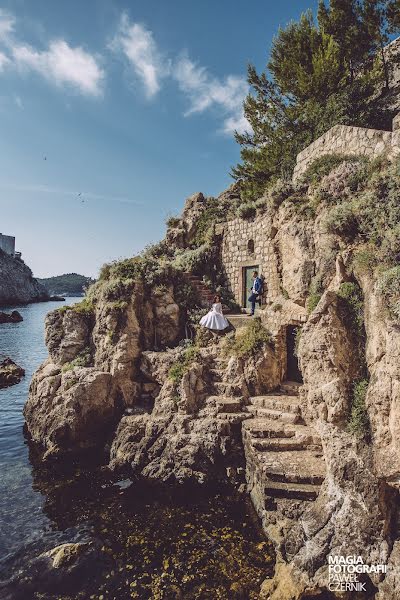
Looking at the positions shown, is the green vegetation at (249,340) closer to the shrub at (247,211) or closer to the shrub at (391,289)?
the shrub at (391,289)

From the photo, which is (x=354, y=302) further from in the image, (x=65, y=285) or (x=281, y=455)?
(x=65, y=285)

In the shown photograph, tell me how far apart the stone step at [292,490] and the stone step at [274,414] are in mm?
2288

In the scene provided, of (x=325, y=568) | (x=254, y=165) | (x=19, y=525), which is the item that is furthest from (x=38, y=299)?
(x=325, y=568)

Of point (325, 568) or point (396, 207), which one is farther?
point (396, 207)

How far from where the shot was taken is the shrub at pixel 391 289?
8.34m

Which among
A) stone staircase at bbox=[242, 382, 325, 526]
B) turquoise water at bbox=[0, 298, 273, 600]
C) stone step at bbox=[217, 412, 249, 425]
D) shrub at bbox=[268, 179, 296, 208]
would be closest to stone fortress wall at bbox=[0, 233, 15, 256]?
turquoise water at bbox=[0, 298, 273, 600]

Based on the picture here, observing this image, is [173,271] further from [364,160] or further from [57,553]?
[57,553]

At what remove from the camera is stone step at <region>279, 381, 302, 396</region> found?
42.1 ft

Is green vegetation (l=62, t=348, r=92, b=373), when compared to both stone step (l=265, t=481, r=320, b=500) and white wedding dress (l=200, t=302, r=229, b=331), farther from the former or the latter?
stone step (l=265, t=481, r=320, b=500)

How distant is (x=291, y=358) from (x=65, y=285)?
146m

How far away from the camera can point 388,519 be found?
815cm

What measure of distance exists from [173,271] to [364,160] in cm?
977

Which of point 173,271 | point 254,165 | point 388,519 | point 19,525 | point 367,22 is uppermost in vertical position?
point 367,22

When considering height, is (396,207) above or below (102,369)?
above
